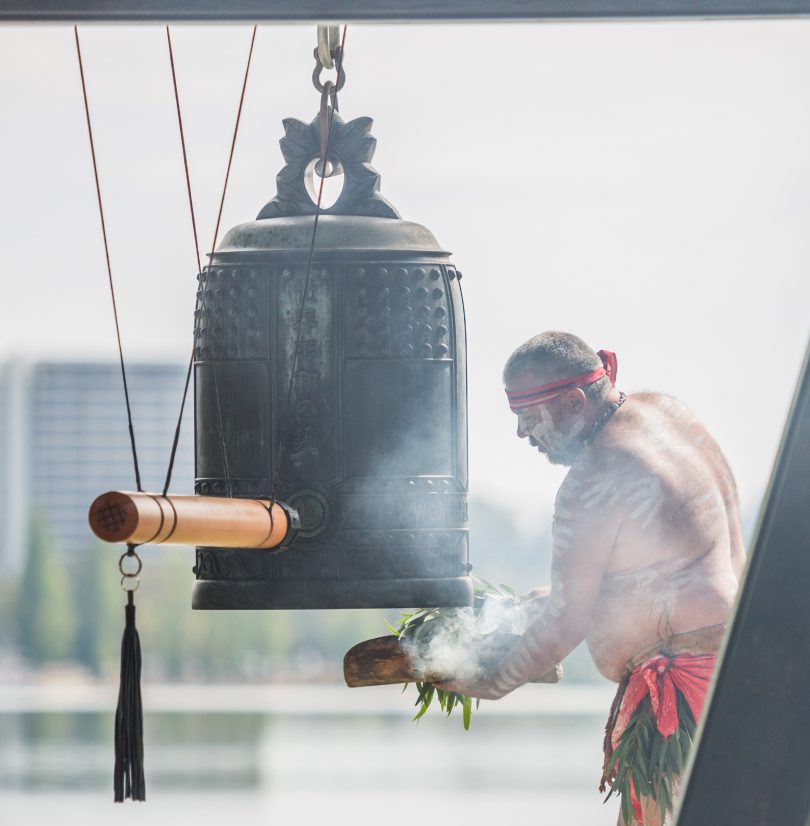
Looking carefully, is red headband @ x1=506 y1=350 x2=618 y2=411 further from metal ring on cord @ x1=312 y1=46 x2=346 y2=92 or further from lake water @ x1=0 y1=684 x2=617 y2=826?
lake water @ x1=0 y1=684 x2=617 y2=826

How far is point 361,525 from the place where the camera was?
11.5 feet

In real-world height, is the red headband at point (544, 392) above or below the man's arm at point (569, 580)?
above

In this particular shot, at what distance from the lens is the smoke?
4.09m

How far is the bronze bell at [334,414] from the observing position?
348 cm

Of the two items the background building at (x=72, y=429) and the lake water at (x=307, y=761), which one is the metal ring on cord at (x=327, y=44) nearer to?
the lake water at (x=307, y=761)

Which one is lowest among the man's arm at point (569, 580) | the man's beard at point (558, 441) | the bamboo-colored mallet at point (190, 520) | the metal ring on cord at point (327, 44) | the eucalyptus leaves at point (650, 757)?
the eucalyptus leaves at point (650, 757)

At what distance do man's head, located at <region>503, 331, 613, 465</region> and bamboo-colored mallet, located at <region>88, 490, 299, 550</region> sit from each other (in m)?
0.95

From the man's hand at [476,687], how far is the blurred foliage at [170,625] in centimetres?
4558

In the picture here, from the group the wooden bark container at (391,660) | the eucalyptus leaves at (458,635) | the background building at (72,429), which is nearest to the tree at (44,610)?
the background building at (72,429)

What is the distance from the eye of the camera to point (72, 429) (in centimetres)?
8025

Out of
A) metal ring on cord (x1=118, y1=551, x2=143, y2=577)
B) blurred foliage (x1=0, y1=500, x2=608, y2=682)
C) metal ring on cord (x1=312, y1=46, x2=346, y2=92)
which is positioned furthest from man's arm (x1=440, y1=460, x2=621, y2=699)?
blurred foliage (x1=0, y1=500, x2=608, y2=682)

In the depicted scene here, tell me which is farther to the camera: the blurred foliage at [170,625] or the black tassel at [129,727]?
the blurred foliage at [170,625]

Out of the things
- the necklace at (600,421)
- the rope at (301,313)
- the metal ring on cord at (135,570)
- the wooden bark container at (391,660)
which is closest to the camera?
the metal ring on cord at (135,570)

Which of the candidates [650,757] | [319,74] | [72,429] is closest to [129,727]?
[319,74]
